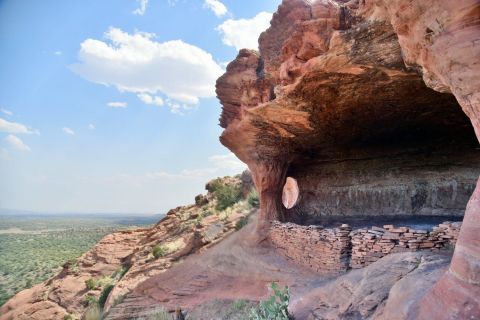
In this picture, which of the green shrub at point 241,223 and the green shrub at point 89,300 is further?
the green shrub at point 241,223

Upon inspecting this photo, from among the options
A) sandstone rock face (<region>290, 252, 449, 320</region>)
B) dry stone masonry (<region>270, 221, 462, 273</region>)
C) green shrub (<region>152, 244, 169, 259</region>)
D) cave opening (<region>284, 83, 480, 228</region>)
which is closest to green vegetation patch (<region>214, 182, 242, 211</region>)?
green shrub (<region>152, 244, 169, 259</region>)

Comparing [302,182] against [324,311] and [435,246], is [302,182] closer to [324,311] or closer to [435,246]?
[435,246]

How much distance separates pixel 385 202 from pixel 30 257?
41.4m

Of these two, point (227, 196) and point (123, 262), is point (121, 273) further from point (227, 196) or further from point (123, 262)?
point (227, 196)

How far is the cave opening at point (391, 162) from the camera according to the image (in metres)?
8.20

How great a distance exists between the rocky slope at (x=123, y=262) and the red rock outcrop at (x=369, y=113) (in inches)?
132

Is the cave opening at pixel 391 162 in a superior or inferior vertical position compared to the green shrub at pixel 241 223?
superior

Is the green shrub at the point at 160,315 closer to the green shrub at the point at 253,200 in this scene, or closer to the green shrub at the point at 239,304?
the green shrub at the point at 239,304

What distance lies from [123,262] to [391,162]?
12959 millimetres

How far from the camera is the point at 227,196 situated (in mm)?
18609

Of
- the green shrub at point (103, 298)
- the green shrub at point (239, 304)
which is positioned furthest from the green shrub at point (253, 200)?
the green shrub at point (239, 304)

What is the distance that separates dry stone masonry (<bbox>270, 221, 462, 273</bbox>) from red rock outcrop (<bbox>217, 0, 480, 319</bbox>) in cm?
218

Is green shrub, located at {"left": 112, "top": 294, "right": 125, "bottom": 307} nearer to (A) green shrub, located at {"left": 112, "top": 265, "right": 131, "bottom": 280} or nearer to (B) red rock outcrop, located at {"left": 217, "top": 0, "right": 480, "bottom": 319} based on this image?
(A) green shrub, located at {"left": 112, "top": 265, "right": 131, "bottom": 280}

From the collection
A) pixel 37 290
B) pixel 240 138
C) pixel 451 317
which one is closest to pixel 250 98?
pixel 240 138
